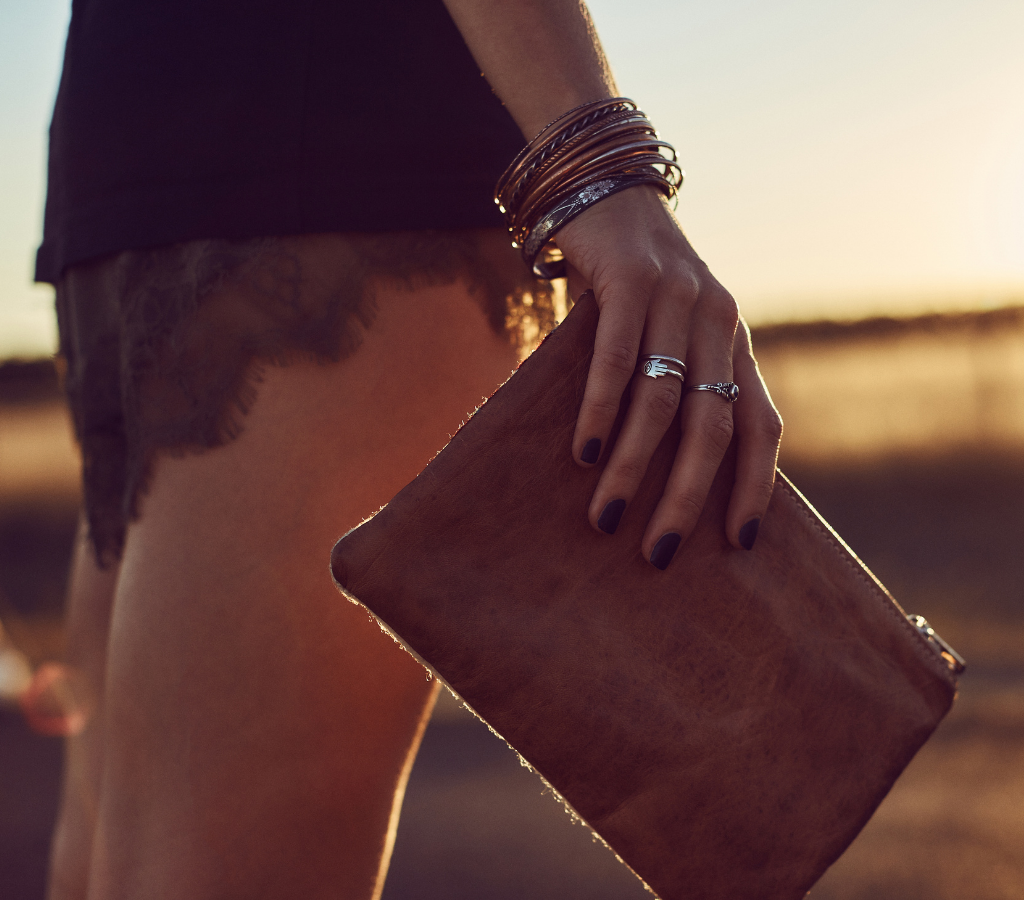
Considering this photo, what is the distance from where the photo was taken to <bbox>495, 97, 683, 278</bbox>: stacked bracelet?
0.75 metres

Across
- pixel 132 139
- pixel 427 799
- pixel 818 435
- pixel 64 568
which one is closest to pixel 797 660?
pixel 132 139

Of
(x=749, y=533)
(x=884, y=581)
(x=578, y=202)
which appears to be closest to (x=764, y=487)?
(x=749, y=533)

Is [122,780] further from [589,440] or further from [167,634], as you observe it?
[589,440]

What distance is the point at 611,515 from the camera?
0.73 m

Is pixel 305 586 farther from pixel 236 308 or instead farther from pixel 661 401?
pixel 661 401

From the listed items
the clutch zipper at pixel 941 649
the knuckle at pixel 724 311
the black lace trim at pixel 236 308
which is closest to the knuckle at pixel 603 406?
the knuckle at pixel 724 311

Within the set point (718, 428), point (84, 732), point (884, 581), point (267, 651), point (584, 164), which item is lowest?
point (84, 732)

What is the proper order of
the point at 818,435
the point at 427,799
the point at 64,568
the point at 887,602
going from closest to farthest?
1. the point at 887,602
2. the point at 427,799
3. the point at 64,568
4. the point at 818,435

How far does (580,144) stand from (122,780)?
783 mm

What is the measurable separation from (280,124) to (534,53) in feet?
0.87

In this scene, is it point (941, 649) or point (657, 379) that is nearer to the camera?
point (657, 379)

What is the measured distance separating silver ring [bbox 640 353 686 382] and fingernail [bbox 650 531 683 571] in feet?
0.48

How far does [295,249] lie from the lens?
2.75 ft

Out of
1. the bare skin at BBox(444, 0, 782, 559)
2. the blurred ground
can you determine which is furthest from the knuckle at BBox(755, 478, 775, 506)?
the blurred ground
